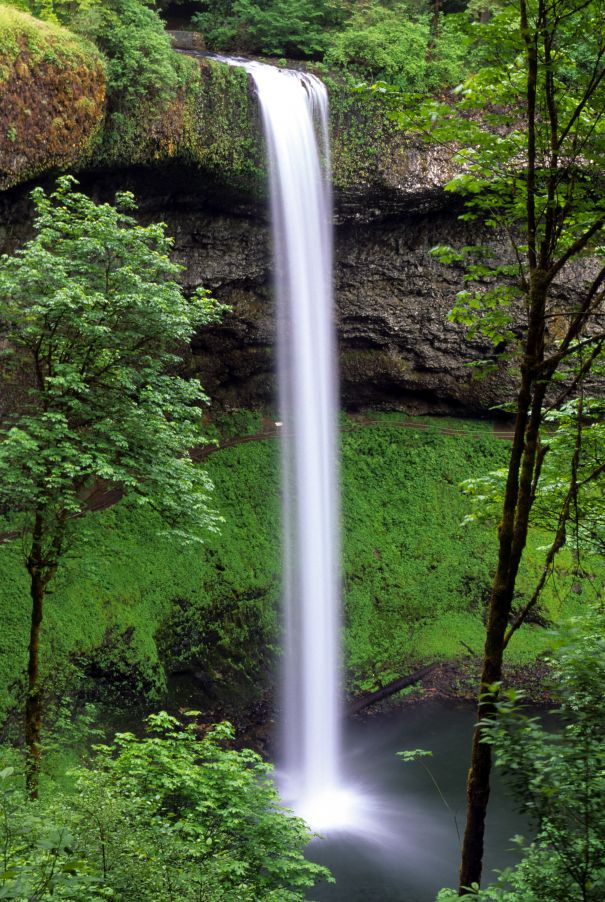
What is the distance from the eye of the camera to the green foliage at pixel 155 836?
11.8 ft

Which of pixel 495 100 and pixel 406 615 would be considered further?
pixel 406 615

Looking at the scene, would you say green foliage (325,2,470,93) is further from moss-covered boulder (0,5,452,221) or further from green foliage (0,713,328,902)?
green foliage (0,713,328,902)

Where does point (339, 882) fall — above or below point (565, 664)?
below

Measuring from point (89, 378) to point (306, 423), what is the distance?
9233mm

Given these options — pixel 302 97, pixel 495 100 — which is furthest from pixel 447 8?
pixel 495 100

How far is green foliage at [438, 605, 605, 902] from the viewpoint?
2.97 metres

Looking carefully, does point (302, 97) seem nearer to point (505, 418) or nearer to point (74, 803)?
point (505, 418)

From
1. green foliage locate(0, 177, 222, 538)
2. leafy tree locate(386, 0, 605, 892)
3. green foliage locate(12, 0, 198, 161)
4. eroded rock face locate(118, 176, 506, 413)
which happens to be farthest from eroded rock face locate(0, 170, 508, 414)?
leafy tree locate(386, 0, 605, 892)

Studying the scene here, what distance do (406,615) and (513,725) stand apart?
14475 millimetres

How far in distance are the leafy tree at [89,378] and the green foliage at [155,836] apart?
199cm

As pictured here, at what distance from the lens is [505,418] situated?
2102 cm

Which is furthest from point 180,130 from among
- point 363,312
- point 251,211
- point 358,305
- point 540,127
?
point 540,127

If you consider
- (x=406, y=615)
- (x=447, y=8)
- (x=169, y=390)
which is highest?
(x=447, y=8)

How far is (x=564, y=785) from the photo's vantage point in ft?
10.0
